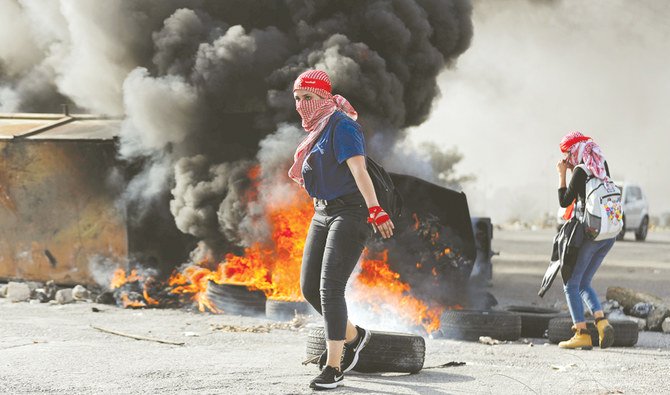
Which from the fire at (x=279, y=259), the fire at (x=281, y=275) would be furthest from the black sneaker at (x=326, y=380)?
the fire at (x=279, y=259)

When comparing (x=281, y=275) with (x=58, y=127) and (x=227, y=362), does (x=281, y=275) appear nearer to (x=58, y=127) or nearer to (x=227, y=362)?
(x=227, y=362)

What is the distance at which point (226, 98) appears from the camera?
1144cm

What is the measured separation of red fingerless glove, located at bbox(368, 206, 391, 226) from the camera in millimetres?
5172

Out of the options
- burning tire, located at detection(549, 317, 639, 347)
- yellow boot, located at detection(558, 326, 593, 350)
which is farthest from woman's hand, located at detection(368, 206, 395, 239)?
burning tire, located at detection(549, 317, 639, 347)

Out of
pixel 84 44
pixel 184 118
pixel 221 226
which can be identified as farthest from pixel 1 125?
pixel 221 226

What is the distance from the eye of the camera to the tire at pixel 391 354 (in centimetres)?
598

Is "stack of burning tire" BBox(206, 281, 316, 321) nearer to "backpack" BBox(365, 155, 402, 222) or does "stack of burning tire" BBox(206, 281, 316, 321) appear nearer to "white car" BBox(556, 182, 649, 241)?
"backpack" BBox(365, 155, 402, 222)

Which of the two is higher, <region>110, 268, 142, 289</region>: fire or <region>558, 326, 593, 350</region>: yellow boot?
<region>110, 268, 142, 289</region>: fire

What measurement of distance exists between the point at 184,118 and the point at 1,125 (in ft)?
10.2

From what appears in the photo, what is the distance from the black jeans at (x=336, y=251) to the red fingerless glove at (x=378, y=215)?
213 millimetres

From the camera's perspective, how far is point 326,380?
533cm

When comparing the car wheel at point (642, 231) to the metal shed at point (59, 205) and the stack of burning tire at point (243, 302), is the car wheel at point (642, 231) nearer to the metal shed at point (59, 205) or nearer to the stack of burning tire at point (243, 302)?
the metal shed at point (59, 205)

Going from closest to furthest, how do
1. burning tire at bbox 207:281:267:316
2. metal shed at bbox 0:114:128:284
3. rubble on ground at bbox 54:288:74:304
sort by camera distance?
1. burning tire at bbox 207:281:267:316
2. rubble on ground at bbox 54:288:74:304
3. metal shed at bbox 0:114:128:284

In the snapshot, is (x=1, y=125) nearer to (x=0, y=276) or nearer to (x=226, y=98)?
(x=0, y=276)
